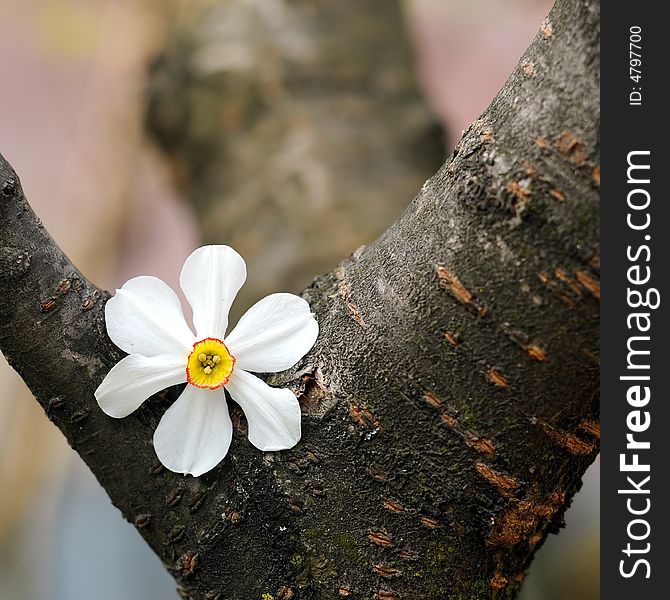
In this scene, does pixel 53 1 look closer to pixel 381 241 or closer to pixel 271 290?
pixel 271 290

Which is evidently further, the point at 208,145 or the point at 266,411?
the point at 208,145

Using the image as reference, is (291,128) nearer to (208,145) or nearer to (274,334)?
(208,145)

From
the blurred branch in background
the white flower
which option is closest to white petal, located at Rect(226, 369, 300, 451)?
the white flower

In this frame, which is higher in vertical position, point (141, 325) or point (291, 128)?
point (291, 128)

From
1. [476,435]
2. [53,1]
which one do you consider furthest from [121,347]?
[53,1]

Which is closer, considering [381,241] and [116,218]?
[381,241]

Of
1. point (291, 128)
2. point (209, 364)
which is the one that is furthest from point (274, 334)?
point (291, 128)

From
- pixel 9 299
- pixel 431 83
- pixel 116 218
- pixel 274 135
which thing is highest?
pixel 431 83
